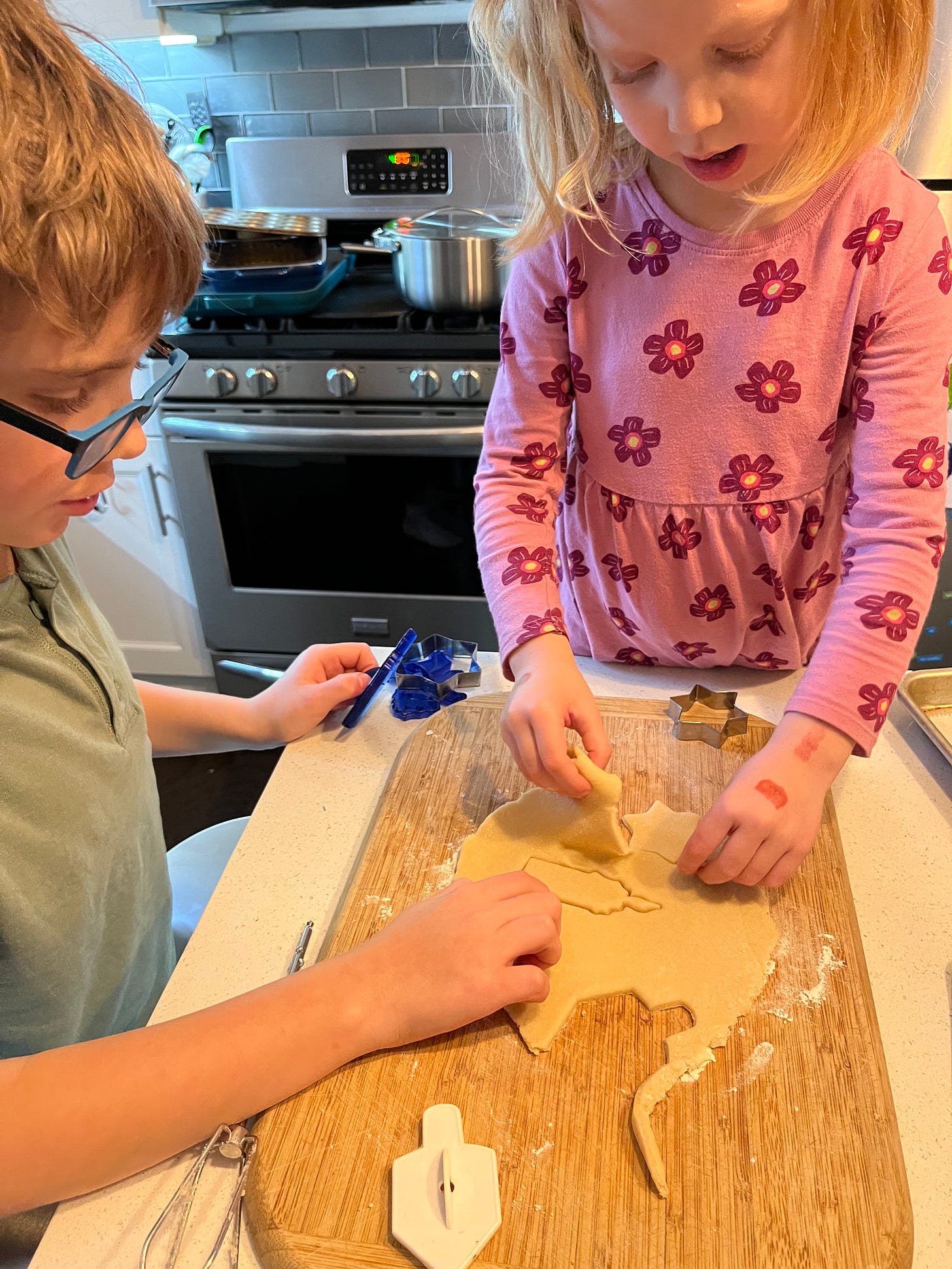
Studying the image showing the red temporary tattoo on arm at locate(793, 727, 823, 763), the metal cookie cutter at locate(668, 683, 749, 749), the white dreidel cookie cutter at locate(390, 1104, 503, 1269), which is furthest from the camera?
the metal cookie cutter at locate(668, 683, 749, 749)

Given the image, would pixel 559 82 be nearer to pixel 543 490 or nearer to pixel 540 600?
pixel 543 490

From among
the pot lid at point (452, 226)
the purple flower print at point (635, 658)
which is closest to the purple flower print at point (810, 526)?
the purple flower print at point (635, 658)

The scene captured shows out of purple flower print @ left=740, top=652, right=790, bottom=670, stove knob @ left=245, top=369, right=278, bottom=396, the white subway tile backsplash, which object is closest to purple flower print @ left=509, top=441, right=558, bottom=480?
purple flower print @ left=740, top=652, right=790, bottom=670

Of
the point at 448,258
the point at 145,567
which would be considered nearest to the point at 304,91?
the point at 448,258

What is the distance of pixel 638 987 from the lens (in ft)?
2.11

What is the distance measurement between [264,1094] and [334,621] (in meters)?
1.72

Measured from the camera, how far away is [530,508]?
0.95 m

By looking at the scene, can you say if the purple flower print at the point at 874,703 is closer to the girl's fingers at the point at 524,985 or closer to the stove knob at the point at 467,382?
the girl's fingers at the point at 524,985

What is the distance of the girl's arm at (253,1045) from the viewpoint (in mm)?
532

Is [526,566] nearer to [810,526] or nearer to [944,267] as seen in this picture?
[810,526]

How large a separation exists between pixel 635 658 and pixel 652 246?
442 mm

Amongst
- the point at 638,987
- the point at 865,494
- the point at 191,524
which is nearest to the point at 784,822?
the point at 638,987

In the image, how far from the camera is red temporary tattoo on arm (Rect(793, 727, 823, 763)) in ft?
2.44

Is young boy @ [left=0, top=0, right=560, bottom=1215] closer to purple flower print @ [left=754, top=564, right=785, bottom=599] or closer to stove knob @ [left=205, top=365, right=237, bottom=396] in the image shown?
purple flower print @ [left=754, top=564, right=785, bottom=599]
